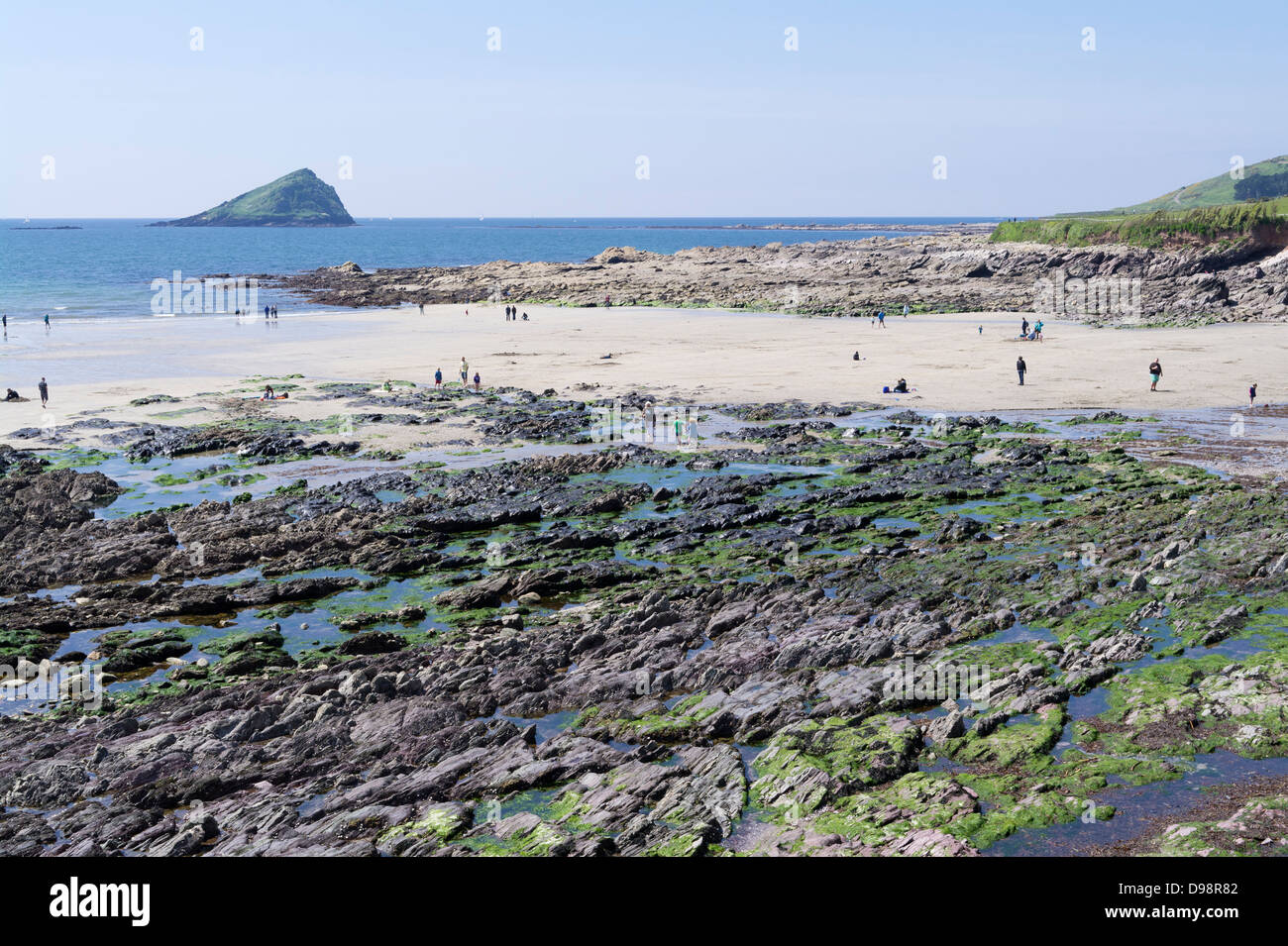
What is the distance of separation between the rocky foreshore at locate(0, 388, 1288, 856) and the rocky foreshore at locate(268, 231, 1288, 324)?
5198 centimetres

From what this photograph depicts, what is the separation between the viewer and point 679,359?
61.5m

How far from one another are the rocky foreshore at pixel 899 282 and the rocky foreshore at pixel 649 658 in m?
52.0

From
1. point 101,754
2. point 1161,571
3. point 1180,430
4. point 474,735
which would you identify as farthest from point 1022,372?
point 101,754

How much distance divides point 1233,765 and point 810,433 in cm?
2707

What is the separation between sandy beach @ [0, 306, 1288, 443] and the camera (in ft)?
161

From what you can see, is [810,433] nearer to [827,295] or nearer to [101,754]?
[101,754]

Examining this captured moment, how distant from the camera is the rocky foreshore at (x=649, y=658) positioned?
14.9 metres

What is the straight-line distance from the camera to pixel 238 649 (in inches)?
863
